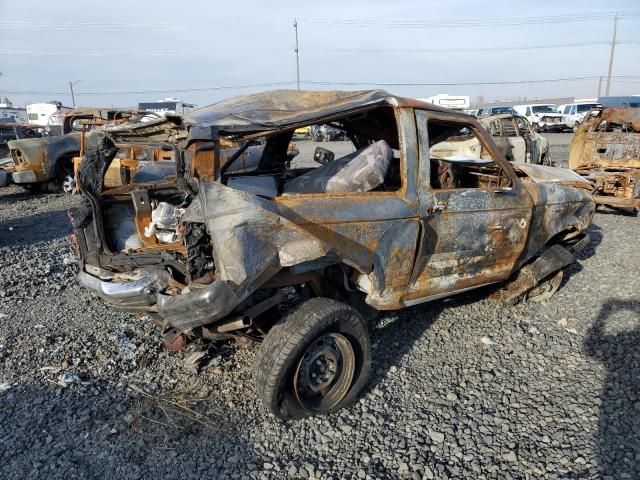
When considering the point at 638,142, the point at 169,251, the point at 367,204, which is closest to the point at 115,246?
the point at 169,251

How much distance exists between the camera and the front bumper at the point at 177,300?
2.38m

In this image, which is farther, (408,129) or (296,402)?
(408,129)

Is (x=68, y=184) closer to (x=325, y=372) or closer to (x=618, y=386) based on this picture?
(x=325, y=372)

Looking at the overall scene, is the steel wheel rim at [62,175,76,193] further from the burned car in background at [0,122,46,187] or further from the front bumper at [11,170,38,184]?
the burned car in background at [0,122,46,187]

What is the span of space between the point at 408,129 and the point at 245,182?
1.39 metres

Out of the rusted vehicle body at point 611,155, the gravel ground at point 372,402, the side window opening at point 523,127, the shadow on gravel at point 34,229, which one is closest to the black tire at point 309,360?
the gravel ground at point 372,402

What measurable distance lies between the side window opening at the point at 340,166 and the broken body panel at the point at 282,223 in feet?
0.08

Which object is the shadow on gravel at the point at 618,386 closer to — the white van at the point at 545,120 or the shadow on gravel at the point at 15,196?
the shadow on gravel at the point at 15,196

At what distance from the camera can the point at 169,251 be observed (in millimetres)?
3049

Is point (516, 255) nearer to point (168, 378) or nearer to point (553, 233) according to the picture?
point (553, 233)

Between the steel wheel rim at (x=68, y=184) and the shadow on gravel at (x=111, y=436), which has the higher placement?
the shadow on gravel at (x=111, y=436)

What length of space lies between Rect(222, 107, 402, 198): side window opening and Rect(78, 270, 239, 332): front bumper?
0.81 metres

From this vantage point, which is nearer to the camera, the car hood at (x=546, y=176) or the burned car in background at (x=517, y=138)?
the car hood at (x=546, y=176)

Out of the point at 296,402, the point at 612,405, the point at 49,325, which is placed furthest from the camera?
the point at 49,325
